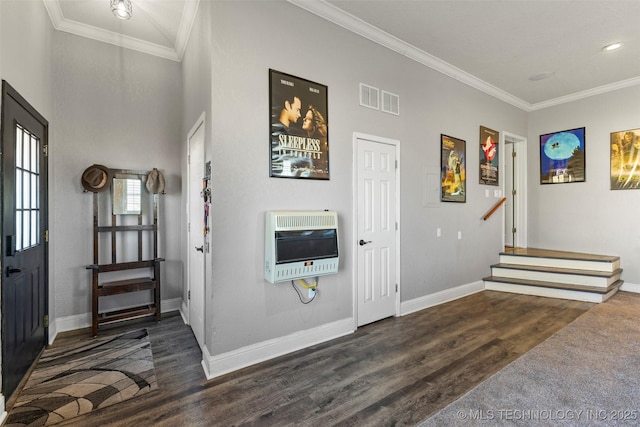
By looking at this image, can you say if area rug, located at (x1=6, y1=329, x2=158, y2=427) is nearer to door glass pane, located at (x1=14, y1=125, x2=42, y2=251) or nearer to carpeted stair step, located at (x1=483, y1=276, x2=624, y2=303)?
door glass pane, located at (x1=14, y1=125, x2=42, y2=251)

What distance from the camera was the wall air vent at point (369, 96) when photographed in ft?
10.9

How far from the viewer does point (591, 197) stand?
5121 mm

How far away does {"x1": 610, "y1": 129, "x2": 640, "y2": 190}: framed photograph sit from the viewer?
4695 millimetres

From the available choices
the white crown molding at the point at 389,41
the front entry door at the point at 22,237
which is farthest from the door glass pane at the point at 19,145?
the white crown molding at the point at 389,41

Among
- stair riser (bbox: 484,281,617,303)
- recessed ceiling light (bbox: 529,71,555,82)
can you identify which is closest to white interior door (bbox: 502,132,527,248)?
recessed ceiling light (bbox: 529,71,555,82)

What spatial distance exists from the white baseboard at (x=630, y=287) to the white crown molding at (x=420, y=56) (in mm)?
3237

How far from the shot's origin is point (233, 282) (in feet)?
8.15

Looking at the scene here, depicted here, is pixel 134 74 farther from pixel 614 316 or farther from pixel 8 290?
pixel 614 316

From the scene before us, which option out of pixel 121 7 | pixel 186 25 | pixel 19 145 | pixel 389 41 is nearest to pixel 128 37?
pixel 186 25

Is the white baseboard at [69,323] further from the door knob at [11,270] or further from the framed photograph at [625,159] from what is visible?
the framed photograph at [625,159]

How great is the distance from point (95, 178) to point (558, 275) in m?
6.50

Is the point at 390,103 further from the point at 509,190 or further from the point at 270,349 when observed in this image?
the point at 509,190

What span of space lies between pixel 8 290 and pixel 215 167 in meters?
1.65

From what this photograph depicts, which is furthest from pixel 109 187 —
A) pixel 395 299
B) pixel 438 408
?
pixel 438 408
